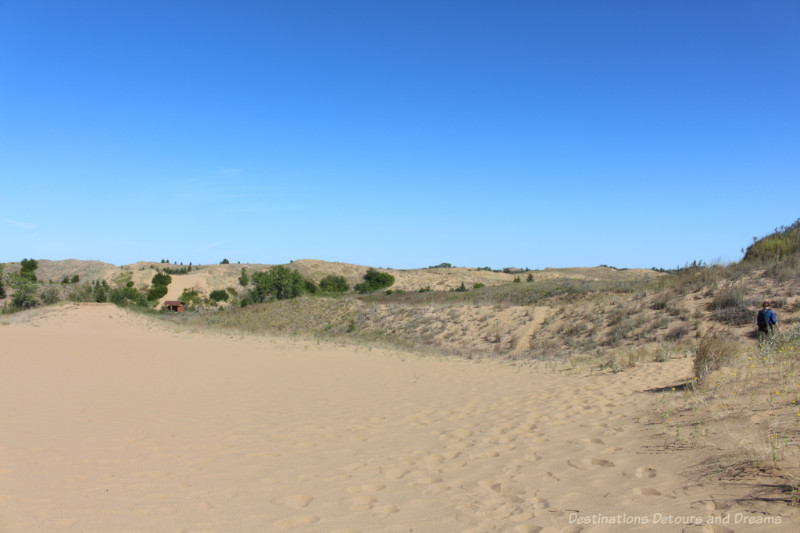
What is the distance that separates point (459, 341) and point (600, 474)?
781 inches

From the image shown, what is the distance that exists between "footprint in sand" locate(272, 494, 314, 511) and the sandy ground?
0.06 feet

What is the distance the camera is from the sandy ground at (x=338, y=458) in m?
3.61

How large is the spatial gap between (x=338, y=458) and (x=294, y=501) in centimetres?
131

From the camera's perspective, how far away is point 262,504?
13.1ft

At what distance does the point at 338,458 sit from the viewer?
17.5 feet

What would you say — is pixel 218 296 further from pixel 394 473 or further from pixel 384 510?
pixel 384 510

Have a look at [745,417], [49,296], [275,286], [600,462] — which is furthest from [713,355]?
[49,296]

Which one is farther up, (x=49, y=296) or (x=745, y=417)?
(x=49, y=296)

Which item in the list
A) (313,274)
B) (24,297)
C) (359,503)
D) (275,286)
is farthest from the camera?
(313,274)

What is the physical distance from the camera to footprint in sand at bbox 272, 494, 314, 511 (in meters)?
3.96

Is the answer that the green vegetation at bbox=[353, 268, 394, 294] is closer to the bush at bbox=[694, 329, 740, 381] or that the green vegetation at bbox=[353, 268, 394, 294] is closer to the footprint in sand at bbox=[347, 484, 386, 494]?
the bush at bbox=[694, 329, 740, 381]

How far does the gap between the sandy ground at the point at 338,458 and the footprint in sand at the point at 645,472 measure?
0.04 feet

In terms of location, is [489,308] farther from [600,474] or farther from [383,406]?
[600,474]

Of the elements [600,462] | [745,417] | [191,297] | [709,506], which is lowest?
[600,462]
